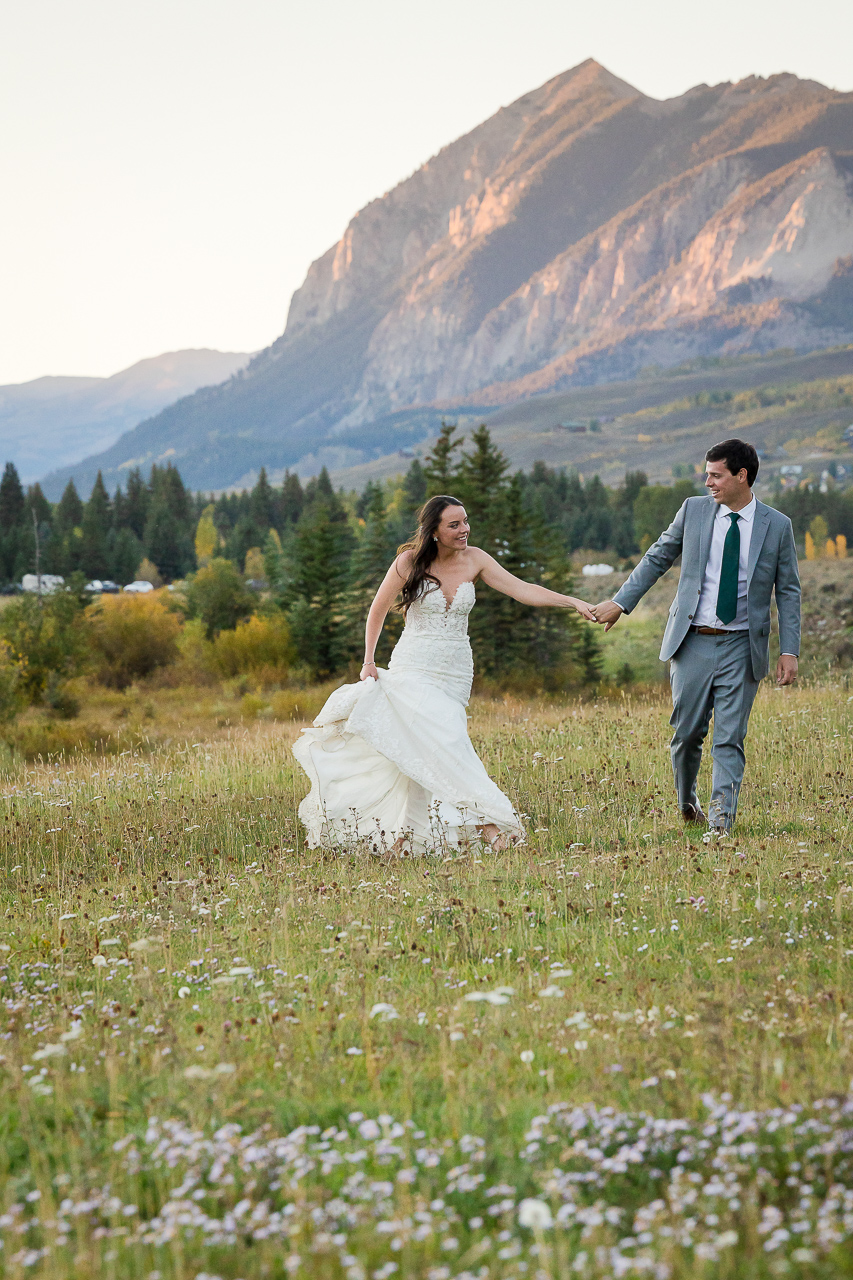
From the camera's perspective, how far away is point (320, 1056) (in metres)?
4.25

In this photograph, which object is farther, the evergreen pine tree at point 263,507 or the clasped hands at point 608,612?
the evergreen pine tree at point 263,507

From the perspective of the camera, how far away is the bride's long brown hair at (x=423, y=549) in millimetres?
8672

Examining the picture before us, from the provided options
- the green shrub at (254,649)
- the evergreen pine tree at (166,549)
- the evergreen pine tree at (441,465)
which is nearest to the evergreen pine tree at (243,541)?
the evergreen pine tree at (166,549)

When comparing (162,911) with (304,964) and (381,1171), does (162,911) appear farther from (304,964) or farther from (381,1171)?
(381,1171)

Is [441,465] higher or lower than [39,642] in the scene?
higher

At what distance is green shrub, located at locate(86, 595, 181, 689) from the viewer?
57375mm

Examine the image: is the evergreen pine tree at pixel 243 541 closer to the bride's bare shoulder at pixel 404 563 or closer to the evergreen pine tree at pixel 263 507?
the evergreen pine tree at pixel 263 507

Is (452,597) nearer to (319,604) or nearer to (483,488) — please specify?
(483,488)

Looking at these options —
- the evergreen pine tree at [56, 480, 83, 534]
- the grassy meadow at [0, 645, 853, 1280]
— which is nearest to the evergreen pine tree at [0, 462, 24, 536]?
the evergreen pine tree at [56, 480, 83, 534]

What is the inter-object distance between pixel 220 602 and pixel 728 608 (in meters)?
55.4

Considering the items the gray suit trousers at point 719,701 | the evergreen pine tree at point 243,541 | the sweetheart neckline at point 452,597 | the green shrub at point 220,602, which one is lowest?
the green shrub at point 220,602

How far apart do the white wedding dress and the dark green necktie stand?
2.09m

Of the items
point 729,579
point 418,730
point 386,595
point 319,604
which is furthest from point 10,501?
point 729,579

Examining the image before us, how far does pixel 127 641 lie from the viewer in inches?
2298
